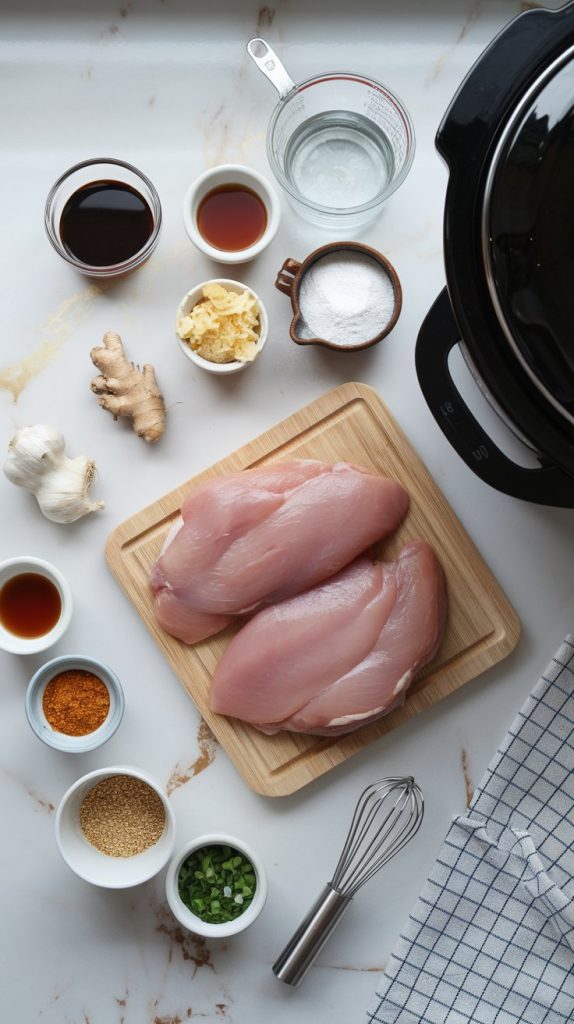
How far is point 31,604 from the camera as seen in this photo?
162cm

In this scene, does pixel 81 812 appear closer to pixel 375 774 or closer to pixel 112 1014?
pixel 112 1014

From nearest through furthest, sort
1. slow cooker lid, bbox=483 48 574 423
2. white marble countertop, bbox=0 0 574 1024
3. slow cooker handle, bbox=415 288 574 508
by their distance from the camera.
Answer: slow cooker lid, bbox=483 48 574 423 < slow cooker handle, bbox=415 288 574 508 < white marble countertop, bbox=0 0 574 1024

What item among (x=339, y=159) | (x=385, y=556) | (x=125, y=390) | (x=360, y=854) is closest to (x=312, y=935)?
(x=360, y=854)

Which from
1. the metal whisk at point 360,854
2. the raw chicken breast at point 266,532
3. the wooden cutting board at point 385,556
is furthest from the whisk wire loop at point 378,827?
the raw chicken breast at point 266,532

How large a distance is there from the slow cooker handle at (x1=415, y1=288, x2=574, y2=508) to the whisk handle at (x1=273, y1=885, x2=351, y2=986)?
789 millimetres

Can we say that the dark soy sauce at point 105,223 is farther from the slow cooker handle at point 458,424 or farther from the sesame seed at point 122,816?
the sesame seed at point 122,816

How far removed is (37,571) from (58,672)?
0.19 meters

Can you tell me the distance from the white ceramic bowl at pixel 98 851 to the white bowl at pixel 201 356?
721 mm

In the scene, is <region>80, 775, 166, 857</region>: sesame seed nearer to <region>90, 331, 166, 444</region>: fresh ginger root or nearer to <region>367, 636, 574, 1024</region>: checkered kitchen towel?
<region>367, 636, 574, 1024</region>: checkered kitchen towel

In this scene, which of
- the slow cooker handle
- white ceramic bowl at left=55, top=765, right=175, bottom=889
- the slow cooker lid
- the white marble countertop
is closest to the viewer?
the slow cooker lid

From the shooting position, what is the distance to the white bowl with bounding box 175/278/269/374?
1559 mm

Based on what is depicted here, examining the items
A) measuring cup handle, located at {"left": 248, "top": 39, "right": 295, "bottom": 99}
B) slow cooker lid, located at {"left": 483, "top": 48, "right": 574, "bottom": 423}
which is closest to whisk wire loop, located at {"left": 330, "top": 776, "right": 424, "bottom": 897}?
slow cooker lid, located at {"left": 483, "top": 48, "right": 574, "bottom": 423}

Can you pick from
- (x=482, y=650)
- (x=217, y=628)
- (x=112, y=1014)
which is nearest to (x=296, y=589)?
(x=217, y=628)

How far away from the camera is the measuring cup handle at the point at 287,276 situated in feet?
5.05
